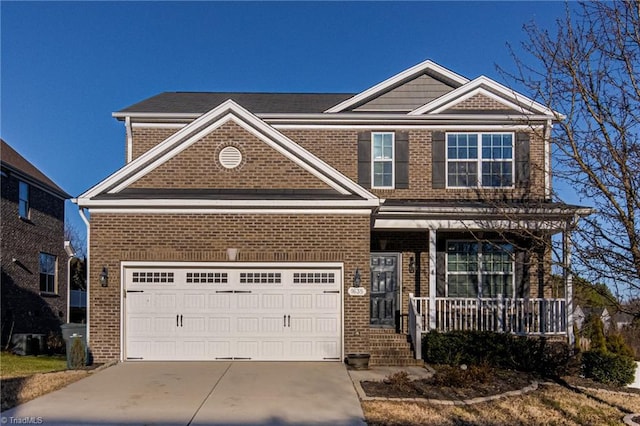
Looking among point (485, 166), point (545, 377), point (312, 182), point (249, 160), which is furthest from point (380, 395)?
point (485, 166)

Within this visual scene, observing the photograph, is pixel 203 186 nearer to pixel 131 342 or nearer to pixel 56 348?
pixel 131 342

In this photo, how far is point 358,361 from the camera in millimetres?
11906

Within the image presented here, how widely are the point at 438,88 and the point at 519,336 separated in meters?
7.96

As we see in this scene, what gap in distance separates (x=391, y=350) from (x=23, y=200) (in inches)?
606

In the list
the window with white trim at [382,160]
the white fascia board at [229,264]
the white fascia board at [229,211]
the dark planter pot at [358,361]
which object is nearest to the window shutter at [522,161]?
the window with white trim at [382,160]

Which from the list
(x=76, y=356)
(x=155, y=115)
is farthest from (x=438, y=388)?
(x=155, y=115)

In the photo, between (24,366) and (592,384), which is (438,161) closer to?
(592,384)

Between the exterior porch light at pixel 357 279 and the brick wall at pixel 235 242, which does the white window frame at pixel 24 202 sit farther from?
the exterior porch light at pixel 357 279

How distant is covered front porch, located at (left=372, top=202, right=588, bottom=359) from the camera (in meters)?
13.1

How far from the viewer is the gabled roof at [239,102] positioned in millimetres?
16906

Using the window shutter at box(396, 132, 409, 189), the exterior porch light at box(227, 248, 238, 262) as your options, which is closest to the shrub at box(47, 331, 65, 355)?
the exterior porch light at box(227, 248, 238, 262)

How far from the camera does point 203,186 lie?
13.2 meters

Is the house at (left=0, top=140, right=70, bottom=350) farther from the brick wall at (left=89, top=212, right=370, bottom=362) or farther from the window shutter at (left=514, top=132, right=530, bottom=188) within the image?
the window shutter at (left=514, top=132, right=530, bottom=188)

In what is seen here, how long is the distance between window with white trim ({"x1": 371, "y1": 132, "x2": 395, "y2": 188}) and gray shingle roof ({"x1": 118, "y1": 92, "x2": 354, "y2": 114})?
1.94 meters
